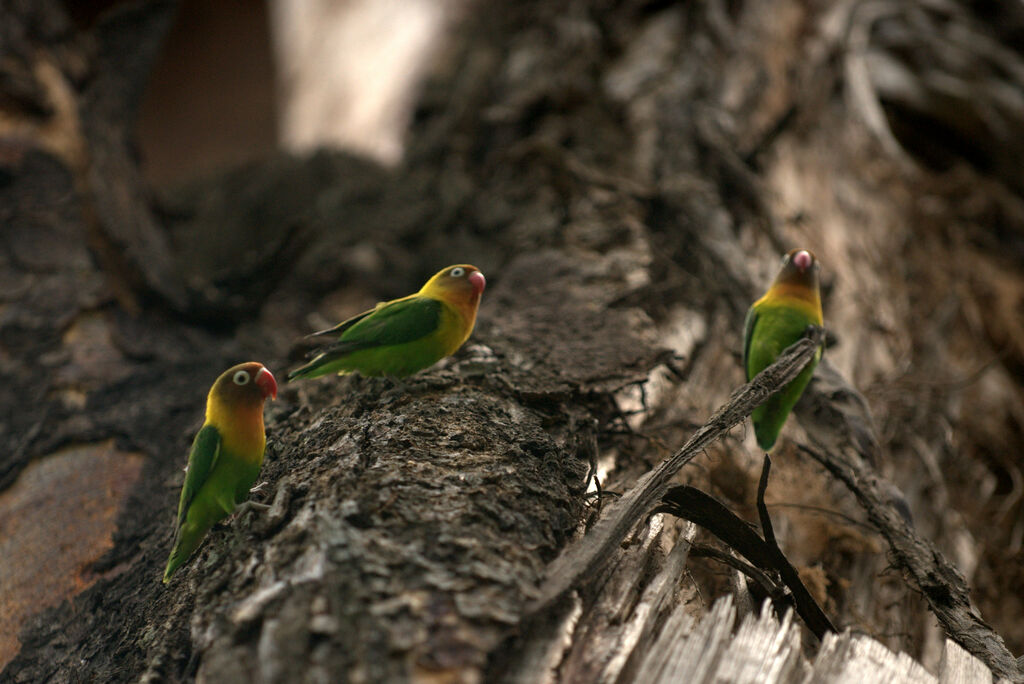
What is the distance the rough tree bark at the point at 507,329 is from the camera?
1.48 meters

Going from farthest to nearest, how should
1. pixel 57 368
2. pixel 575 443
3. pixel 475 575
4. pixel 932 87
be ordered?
pixel 932 87, pixel 57 368, pixel 575 443, pixel 475 575

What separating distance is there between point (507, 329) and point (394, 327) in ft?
2.40

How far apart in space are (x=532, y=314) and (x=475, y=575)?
1.54 m

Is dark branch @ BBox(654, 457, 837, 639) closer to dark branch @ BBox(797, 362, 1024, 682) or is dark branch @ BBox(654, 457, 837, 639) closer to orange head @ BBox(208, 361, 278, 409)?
dark branch @ BBox(797, 362, 1024, 682)

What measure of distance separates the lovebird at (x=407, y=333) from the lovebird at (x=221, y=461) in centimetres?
22

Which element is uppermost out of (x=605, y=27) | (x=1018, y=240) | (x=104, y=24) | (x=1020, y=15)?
(x=104, y=24)

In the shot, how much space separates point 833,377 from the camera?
2420mm

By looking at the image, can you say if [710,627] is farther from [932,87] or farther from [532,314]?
[932,87]

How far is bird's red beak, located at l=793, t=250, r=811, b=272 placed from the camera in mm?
2223

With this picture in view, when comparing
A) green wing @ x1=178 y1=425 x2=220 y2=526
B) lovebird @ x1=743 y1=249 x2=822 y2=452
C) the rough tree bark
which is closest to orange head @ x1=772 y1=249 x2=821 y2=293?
lovebird @ x1=743 y1=249 x2=822 y2=452

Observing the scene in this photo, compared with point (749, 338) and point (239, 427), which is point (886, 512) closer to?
point (749, 338)

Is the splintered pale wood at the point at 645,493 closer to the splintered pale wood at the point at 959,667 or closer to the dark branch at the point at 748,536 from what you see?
the dark branch at the point at 748,536

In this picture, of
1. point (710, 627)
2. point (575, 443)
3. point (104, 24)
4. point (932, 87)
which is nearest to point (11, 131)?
point (104, 24)

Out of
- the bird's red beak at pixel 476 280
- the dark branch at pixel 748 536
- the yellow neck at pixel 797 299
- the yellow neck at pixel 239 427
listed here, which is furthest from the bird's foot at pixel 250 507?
the yellow neck at pixel 797 299
